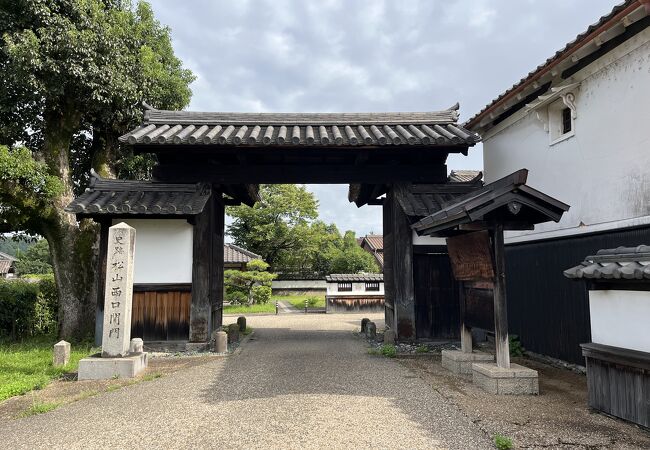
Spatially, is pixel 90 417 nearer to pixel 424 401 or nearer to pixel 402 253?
pixel 424 401

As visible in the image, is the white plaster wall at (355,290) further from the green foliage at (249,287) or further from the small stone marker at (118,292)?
the small stone marker at (118,292)

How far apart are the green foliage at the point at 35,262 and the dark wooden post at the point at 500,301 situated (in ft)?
171

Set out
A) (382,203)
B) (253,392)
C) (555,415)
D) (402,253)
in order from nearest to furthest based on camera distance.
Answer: (555,415)
(253,392)
(402,253)
(382,203)

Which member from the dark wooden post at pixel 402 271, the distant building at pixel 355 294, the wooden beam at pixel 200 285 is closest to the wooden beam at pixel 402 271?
the dark wooden post at pixel 402 271

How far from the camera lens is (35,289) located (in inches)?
512

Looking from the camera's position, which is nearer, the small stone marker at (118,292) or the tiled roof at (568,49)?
the tiled roof at (568,49)

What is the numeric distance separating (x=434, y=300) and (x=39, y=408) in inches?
316

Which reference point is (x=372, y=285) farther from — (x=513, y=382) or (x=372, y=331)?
(x=513, y=382)

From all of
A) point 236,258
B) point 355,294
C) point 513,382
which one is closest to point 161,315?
point 513,382

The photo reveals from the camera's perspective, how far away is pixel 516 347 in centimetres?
927

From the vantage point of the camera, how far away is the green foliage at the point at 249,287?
26.3m

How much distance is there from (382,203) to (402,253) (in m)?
2.99

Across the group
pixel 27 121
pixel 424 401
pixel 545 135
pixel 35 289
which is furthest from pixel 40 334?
pixel 545 135

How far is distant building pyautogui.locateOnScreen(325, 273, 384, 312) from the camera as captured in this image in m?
24.1
